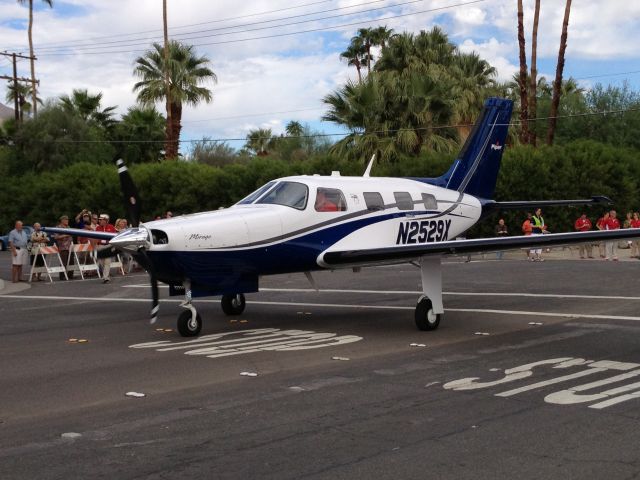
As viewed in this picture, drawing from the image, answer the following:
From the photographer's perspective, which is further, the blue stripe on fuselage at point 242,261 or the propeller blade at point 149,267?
the blue stripe on fuselage at point 242,261

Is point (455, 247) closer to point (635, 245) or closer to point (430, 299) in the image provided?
point (430, 299)

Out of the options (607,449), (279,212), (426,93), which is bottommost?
(607,449)

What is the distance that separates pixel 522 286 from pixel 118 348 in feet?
33.3

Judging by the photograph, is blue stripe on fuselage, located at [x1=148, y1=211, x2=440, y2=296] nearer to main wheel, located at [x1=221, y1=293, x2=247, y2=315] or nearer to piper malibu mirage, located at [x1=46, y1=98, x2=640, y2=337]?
piper malibu mirage, located at [x1=46, y1=98, x2=640, y2=337]

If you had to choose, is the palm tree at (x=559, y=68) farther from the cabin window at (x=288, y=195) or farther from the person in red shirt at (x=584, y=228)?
the cabin window at (x=288, y=195)

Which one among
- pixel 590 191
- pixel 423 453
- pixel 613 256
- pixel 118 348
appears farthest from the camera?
pixel 590 191

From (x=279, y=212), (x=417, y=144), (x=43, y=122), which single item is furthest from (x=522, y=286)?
(x=43, y=122)

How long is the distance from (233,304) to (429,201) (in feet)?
13.5

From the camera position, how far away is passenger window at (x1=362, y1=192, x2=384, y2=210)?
45.0 feet

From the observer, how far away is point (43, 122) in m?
51.8

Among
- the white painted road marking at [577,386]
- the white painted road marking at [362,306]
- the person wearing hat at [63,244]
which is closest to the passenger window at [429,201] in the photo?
the white painted road marking at [362,306]

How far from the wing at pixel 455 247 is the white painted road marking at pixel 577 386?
2.80 metres

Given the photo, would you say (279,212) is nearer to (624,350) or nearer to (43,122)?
(624,350)

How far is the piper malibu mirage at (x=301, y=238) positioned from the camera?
38.3 ft
